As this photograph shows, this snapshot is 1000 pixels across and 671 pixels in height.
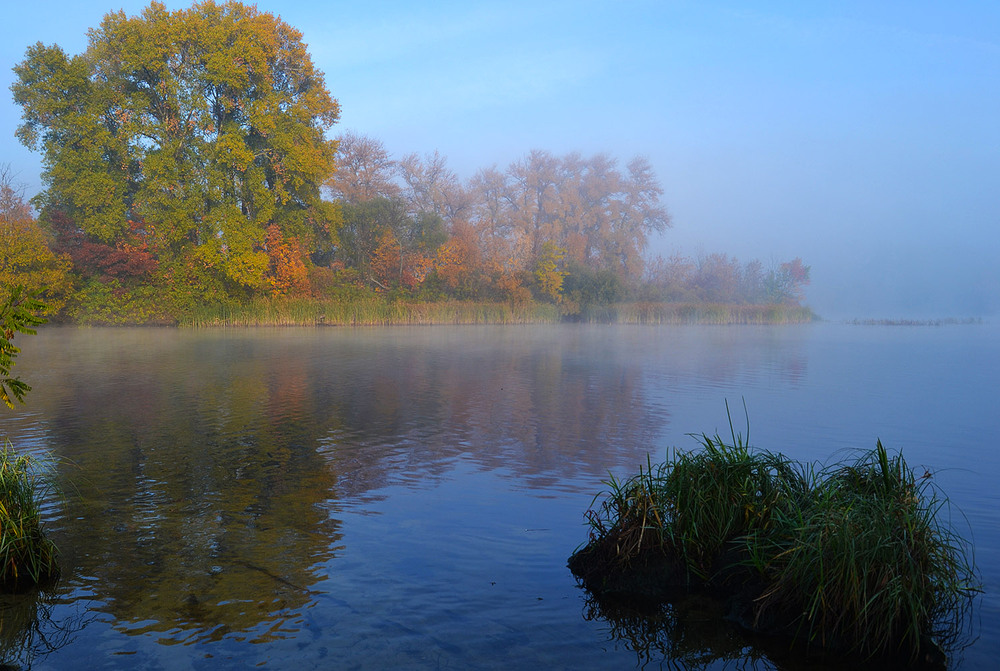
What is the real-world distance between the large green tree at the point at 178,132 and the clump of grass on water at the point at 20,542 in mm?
39036

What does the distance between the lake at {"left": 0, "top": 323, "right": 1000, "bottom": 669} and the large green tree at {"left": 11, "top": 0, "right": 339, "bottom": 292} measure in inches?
992

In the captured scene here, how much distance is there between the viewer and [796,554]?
477 cm

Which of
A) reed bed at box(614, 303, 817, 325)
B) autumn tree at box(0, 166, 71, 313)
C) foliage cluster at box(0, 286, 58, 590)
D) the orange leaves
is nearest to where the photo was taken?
foliage cluster at box(0, 286, 58, 590)

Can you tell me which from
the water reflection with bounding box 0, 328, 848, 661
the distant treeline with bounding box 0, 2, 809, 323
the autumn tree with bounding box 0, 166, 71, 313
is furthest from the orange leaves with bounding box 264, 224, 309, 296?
the water reflection with bounding box 0, 328, 848, 661

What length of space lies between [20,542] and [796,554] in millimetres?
5393

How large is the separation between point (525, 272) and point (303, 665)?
53.5 m

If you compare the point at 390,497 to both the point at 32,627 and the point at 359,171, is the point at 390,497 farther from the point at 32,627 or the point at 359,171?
the point at 359,171

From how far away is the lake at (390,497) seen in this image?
4672mm

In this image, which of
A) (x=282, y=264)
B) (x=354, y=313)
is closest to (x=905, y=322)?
(x=354, y=313)

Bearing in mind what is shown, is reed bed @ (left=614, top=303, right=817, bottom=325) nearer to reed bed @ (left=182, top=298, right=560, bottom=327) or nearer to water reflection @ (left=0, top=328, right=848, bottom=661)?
reed bed @ (left=182, top=298, right=560, bottom=327)

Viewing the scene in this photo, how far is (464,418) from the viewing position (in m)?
12.9

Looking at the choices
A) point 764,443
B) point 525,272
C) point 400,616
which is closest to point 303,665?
point 400,616

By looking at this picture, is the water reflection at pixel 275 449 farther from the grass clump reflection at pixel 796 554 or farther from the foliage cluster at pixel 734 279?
the foliage cluster at pixel 734 279

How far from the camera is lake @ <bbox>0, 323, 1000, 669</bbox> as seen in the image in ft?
15.3
